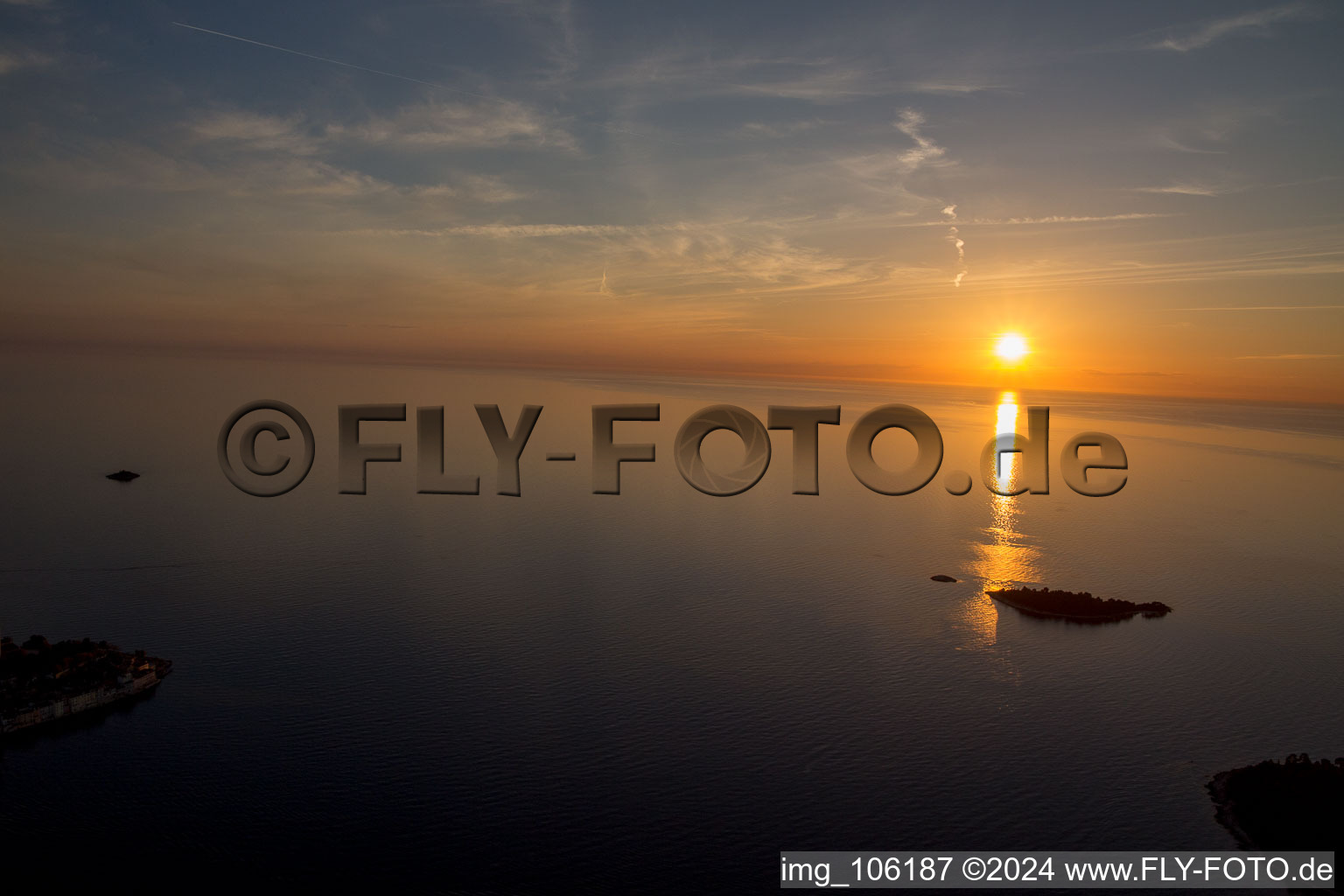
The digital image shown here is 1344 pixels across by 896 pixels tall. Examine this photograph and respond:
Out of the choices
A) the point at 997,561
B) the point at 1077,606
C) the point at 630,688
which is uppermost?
the point at 997,561

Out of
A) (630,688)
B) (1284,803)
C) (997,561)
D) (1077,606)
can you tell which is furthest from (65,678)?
(997,561)

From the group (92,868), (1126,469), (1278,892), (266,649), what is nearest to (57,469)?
(266,649)

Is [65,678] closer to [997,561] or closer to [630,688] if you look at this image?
[630,688]

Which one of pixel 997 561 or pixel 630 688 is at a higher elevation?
pixel 997 561

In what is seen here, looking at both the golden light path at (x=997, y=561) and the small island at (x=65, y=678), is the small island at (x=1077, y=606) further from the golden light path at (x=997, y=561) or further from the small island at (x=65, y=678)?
the small island at (x=65, y=678)

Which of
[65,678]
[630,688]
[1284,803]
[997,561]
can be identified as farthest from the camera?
[997,561]

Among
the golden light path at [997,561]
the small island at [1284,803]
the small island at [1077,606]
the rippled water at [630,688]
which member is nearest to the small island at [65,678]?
the rippled water at [630,688]
